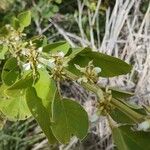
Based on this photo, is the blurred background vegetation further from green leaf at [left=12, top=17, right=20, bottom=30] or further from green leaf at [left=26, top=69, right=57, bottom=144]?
green leaf at [left=26, top=69, right=57, bottom=144]

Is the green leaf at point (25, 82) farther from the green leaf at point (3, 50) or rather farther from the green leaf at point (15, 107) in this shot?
the green leaf at point (3, 50)

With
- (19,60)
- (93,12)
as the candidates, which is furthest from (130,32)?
(19,60)

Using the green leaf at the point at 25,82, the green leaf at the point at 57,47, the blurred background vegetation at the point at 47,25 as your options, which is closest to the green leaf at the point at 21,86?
the green leaf at the point at 25,82

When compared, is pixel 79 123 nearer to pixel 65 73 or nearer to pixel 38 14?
pixel 65 73

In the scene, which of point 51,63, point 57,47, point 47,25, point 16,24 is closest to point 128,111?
point 51,63

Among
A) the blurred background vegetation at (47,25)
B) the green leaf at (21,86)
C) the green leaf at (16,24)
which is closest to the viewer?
the green leaf at (21,86)

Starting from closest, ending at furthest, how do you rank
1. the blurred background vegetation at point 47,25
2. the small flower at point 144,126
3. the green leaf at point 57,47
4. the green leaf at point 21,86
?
the small flower at point 144,126 → the green leaf at point 21,86 → the green leaf at point 57,47 → the blurred background vegetation at point 47,25
